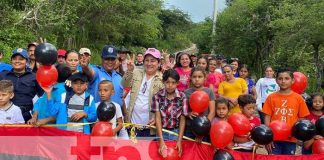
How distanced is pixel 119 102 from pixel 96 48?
89.5 feet

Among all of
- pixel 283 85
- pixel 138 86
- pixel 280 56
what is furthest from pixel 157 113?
pixel 280 56

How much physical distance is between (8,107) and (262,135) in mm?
3062

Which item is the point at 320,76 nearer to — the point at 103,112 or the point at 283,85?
the point at 283,85

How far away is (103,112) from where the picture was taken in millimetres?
5090

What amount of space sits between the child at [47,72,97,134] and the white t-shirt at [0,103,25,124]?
484 mm

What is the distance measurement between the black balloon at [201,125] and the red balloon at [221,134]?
73 mm

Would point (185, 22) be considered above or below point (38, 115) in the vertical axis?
above

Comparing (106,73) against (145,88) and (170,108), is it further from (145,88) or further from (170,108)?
(170,108)

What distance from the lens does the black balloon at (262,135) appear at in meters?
5.13

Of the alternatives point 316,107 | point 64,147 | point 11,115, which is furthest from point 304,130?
point 11,115

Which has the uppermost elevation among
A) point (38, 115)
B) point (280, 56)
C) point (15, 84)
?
point (280, 56)

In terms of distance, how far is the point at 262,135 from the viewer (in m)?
5.12

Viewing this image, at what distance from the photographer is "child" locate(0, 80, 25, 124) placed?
17.6ft

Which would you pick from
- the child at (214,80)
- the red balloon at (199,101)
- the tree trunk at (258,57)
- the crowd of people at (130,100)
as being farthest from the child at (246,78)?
the tree trunk at (258,57)
